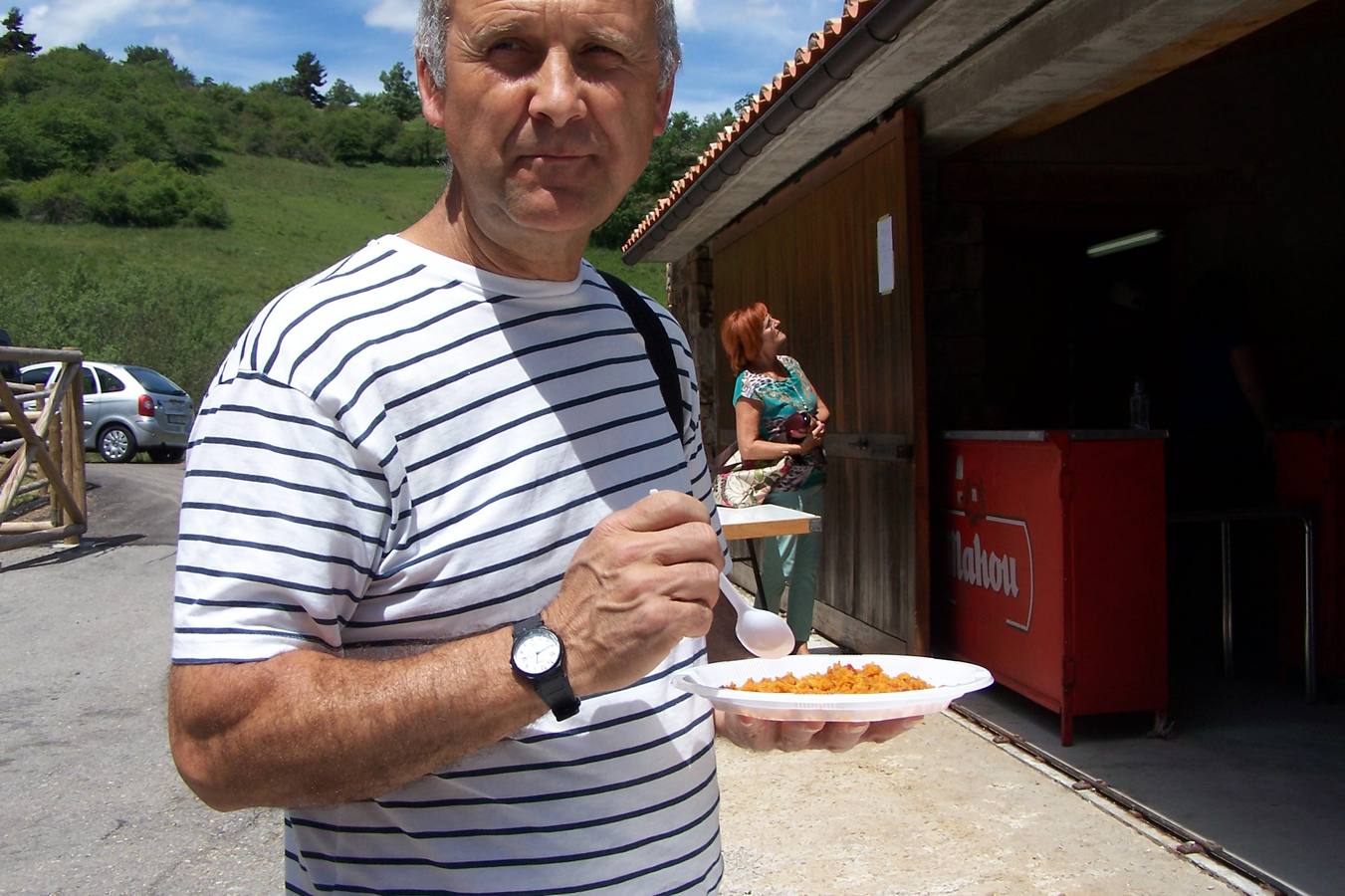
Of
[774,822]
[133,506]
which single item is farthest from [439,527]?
[133,506]

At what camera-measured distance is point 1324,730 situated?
16.1ft

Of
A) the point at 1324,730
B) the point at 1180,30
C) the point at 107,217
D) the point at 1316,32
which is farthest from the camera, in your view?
the point at 107,217

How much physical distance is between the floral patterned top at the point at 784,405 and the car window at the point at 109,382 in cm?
1623

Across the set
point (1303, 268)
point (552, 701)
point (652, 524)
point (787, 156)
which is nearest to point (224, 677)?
point (552, 701)

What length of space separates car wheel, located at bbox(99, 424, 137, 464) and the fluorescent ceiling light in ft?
55.3

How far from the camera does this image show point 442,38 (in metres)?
1.19

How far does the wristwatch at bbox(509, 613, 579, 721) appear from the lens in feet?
3.15

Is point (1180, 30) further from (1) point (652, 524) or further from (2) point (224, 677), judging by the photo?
(2) point (224, 677)

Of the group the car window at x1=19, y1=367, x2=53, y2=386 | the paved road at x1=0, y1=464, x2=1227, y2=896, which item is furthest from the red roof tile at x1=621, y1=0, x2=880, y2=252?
the car window at x1=19, y1=367, x2=53, y2=386

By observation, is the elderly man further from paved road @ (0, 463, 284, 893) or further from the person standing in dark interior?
the person standing in dark interior

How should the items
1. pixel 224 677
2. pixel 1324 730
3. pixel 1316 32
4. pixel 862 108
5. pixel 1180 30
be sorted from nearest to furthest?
pixel 224 677 → pixel 1180 30 → pixel 1324 730 → pixel 862 108 → pixel 1316 32

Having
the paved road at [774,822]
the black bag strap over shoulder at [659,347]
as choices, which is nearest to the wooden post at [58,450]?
the paved road at [774,822]

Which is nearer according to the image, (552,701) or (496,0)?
(552,701)

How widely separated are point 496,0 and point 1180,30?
391 cm
